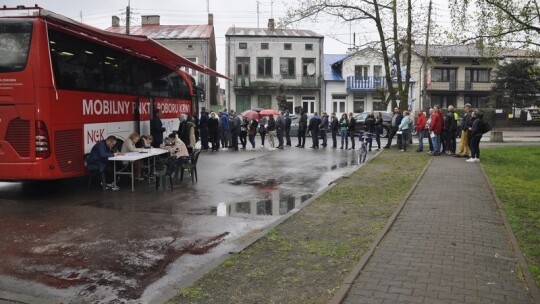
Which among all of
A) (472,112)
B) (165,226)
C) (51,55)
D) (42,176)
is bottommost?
(165,226)

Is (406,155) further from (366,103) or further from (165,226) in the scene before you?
(366,103)

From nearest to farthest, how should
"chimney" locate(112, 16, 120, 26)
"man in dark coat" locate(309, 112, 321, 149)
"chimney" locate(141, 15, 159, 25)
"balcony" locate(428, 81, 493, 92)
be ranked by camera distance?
"man in dark coat" locate(309, 112, 321, 149)
"chimney" locate(112, 16, 120, 26)
"chimney" locate(141, 15, 159, 25)
"balcony" locate(428, 81, 493, 92)

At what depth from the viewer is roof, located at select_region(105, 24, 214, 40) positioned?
50438 millimetres

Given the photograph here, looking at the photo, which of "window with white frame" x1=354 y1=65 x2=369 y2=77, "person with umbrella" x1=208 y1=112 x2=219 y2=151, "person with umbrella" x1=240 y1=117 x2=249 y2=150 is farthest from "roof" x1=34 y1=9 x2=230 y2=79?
"window with white frame" x1=354 y1=65 x2=369 y2=77

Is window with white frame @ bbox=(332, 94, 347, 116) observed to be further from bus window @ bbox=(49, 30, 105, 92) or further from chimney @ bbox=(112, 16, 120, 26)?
bus window @ bbox=(49, 30, 105, 92)

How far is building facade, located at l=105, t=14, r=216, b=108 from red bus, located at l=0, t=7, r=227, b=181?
35.2 metres

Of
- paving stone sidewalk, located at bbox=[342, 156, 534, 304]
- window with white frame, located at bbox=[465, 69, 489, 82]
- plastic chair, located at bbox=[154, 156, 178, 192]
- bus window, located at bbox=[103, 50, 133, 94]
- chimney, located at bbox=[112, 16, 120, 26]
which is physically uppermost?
chimney, located at bbox=[112, 16, 120, 26]

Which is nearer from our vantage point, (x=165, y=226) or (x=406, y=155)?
(x=165, y=226)

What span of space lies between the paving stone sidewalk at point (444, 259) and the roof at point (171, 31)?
4386 centimetres

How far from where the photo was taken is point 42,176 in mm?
10078

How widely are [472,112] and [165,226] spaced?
13.0 m

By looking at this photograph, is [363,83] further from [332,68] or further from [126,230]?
[126,230]

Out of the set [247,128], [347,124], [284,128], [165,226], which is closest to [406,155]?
[347,124]

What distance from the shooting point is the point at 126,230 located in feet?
26.0
